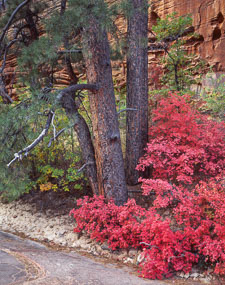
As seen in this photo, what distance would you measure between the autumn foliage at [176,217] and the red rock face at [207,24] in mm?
7001

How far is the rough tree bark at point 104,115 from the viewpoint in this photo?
4.46 meters

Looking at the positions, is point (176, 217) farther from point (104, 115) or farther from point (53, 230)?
point (53, 230)

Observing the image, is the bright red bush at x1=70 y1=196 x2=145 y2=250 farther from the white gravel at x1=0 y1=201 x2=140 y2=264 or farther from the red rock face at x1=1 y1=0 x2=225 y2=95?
the red rock face at x1=1 y1=0 x2=225 y2=95

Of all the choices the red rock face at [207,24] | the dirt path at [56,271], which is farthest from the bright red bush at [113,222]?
the red rock face at [207,24]

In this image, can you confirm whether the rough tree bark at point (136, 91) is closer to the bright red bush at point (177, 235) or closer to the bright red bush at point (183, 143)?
the bright red bush at point (183, 143)

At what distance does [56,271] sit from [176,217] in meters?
2.05

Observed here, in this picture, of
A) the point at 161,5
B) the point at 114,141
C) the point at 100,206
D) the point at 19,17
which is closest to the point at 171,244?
the point at 100,206

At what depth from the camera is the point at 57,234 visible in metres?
5.12

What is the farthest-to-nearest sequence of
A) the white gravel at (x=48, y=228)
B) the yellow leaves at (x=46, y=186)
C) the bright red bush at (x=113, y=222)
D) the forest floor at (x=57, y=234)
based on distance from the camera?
the yellow leaves at (x=46, y=186) → the white gravel at (x=48, y=228) → the bright red bush at (x=113, y=222) → the forest floor at (x=57, y=234)

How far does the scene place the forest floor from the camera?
3.48m

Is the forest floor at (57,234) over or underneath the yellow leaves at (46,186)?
underneath

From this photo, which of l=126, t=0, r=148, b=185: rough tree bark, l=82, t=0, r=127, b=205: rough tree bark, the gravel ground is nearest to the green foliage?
l=126, t=0, r=148, b=185: rough tree bark

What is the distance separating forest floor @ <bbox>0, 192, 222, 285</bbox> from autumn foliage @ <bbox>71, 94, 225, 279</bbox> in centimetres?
18

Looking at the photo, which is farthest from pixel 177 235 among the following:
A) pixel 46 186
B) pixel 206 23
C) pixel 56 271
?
pixel 206 23
